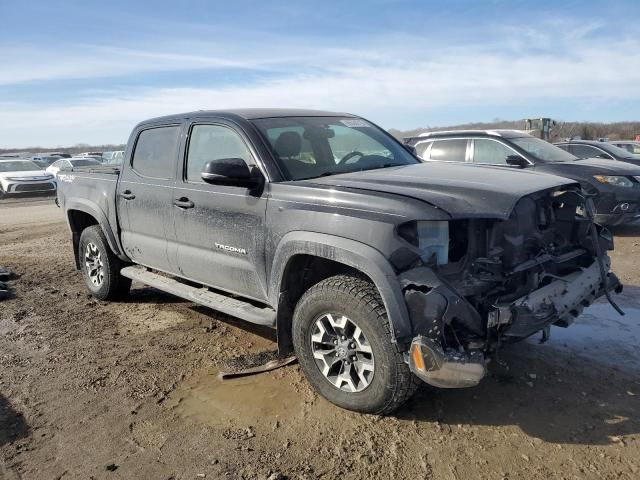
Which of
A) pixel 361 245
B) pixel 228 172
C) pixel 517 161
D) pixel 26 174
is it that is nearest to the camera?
pixel 361 245

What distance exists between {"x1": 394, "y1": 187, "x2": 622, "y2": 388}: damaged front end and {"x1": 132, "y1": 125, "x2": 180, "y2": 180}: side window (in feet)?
8.53

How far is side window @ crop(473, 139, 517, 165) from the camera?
8.99m

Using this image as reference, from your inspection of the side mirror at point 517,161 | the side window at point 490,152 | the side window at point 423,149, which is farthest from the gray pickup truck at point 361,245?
the side window at point 423,149

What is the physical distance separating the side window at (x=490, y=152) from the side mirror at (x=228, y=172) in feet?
20.6

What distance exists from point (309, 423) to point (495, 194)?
180 cm

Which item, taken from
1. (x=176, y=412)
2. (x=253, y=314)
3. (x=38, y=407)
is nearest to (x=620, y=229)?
(x=253, y=314)

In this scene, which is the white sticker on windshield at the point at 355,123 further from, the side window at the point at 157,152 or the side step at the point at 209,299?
the side step at the point at 209,299

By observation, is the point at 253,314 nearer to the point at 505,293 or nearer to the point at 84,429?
the point at 84,429

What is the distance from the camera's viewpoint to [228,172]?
12.1 ft

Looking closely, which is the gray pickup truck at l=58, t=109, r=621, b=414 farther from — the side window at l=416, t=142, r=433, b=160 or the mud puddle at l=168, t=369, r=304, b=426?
the side window at l=416, t=142, r=433, b=160

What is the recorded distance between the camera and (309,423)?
3.35 metres

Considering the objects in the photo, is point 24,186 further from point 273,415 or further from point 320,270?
point 273,415

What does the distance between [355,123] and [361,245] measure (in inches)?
83.7

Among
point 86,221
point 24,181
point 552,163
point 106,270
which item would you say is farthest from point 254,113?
point 24,181
